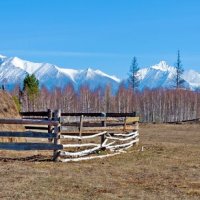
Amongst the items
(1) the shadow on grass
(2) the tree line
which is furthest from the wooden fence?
(2) the tree line

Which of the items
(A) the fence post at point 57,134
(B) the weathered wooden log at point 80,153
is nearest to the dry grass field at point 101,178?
(A) the fence post at point 57,134

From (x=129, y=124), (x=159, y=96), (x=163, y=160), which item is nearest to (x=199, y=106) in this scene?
(x=159, y=96)

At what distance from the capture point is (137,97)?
420 ft

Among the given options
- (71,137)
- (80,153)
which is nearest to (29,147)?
(71,137)

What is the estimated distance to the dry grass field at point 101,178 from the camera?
11.4 m

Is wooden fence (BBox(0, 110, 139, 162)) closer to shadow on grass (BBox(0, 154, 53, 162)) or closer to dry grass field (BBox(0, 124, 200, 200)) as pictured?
shadow on grass (BBox(0, 154, 53, 162))

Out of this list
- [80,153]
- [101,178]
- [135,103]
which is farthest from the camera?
[135,103]

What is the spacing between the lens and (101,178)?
13680 mm

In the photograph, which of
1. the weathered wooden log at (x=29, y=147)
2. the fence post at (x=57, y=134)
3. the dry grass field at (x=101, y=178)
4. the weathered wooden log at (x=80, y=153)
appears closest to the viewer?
the dry grass field at (x=101, y=178)

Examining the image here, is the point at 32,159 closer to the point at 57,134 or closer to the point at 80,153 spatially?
the point at 57,134

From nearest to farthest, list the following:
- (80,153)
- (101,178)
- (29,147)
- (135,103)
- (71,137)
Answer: (101,178), (29,147), (71,137), (80,153), (135,103)

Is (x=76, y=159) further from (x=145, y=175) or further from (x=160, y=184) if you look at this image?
(x=160, y=184)

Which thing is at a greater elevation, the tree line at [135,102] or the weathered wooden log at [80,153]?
the tree line at [135,102]

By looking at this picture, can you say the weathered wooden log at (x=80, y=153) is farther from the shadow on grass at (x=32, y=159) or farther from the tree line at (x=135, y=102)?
the tree line at (x=135, y=102)
